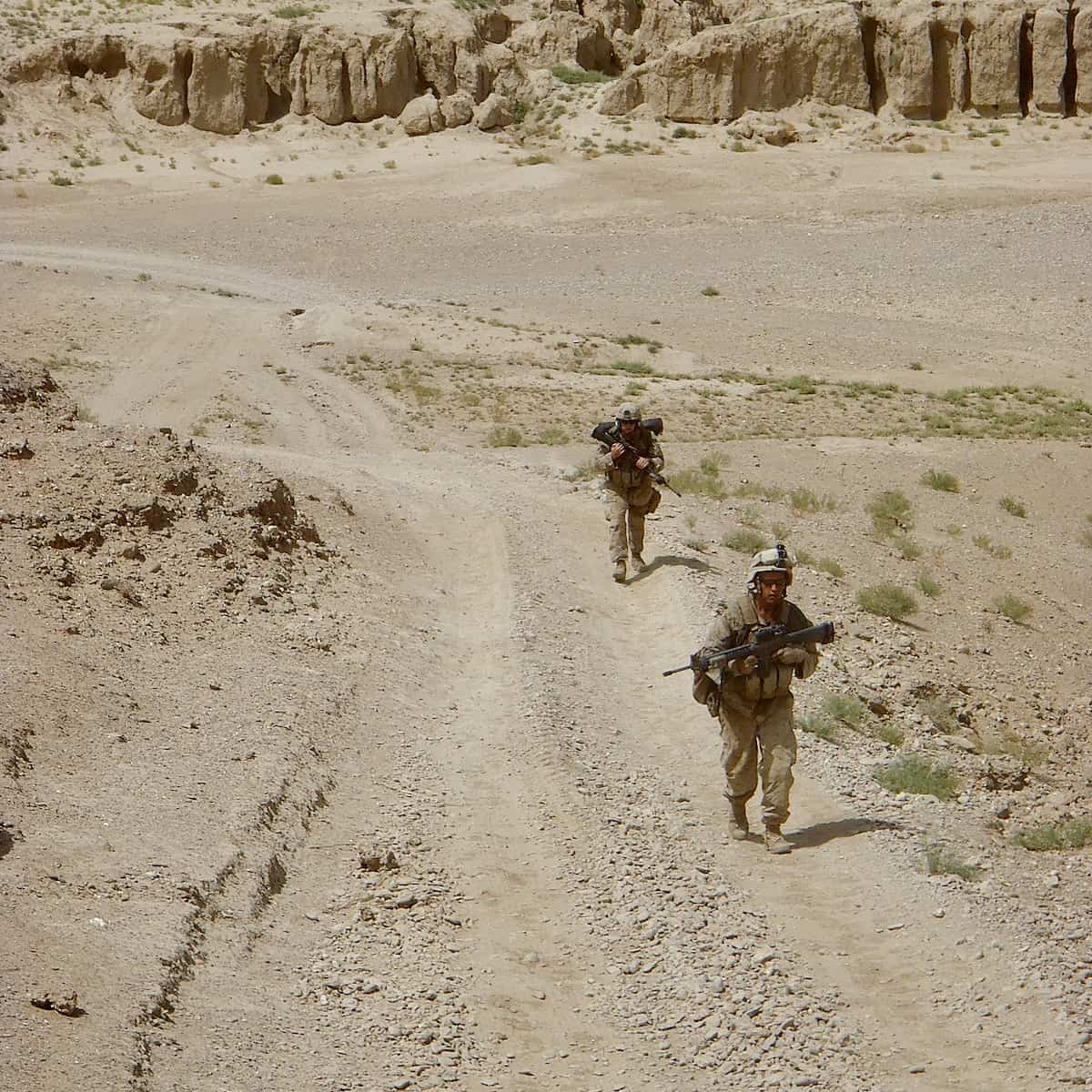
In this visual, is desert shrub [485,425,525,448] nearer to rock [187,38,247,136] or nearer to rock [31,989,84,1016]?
rock [31,989,84,1016]

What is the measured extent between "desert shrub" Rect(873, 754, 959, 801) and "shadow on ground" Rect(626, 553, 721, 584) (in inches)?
164

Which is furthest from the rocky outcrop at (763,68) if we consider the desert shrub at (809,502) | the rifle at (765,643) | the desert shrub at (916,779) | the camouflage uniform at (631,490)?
the rifle at (765,643)

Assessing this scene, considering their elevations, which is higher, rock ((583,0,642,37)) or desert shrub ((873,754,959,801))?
rock ((583,0,642,37))

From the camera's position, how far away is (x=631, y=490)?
1320cm

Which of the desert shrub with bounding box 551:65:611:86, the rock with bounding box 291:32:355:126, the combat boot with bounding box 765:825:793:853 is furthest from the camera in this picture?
the desert shrub with bounding box 551:65:611:86

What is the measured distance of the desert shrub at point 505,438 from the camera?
20.5 metres

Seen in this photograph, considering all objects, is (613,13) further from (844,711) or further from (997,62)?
(844,711)

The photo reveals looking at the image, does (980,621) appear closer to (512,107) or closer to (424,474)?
(424,474)

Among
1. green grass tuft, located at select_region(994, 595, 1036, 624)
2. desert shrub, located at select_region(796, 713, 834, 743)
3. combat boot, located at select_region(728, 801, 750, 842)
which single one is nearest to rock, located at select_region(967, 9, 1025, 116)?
green grass tuft, located at select_region(994, 595, 1036, 624)

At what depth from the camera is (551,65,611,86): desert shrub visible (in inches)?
2121

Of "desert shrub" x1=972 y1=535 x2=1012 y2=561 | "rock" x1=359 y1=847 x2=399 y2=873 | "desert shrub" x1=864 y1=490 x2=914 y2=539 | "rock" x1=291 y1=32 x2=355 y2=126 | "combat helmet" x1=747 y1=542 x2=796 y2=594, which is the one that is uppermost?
"rock" x1=291 y1=32 x2=355 y2=126

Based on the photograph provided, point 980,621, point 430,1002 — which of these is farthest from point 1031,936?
point 980,621

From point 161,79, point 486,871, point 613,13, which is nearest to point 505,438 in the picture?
point 486,871

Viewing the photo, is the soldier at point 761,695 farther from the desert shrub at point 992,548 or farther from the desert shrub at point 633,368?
the desert shrub at point 633,368
